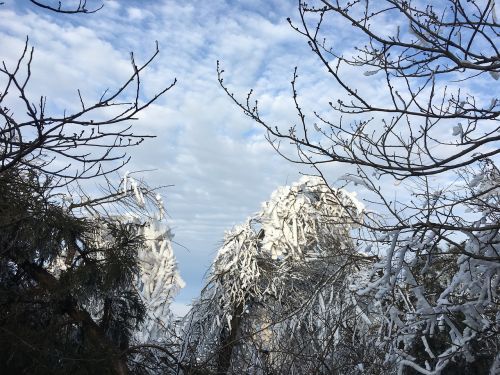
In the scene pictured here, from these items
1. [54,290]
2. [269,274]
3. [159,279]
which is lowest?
[54,290]

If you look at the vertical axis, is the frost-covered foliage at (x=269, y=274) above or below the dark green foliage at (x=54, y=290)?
above

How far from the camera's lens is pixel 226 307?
9.72 m

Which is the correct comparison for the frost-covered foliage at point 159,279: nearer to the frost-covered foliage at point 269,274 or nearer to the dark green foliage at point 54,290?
the frost-covered foliage at point 269,274

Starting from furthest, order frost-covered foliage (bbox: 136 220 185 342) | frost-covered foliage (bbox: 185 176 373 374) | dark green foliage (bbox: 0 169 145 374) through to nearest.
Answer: frost-covered foliage (bbox: 136 220 185 342) → frost-covered foliage (bbox: 185 176 373 374) → dark green foliage (bbox: 0 169 145 374)

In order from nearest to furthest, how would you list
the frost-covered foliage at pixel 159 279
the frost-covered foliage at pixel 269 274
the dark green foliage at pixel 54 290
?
1. the dark green foliage at pixel 54 290
2. the frost-covered foliage at pixel 269 274
3. the frost-covered foliage at pixel 159 279

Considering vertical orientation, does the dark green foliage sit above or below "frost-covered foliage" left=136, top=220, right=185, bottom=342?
below

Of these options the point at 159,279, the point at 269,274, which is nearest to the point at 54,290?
the point at 269,274

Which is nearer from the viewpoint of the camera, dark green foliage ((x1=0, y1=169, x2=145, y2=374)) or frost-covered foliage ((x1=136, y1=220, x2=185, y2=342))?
dark green foliage ((x1=0, y1=169, x2=145, y2=374))

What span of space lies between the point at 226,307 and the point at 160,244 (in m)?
5.13

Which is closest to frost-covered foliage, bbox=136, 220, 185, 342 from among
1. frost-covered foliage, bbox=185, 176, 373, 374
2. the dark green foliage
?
frost-covered foliage, bbox=185, 176, 373, 374

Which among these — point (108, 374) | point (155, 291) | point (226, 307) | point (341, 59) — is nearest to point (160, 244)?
point (155, 291)

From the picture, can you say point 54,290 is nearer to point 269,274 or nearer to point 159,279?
point 269,274

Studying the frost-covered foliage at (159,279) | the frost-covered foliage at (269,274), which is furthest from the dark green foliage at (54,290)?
the frost-covered foliage at (159,279)

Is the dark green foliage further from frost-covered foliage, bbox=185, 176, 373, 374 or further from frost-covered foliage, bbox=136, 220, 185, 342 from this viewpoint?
frost-covered foliage, bbox=136, 220, 185, 342
